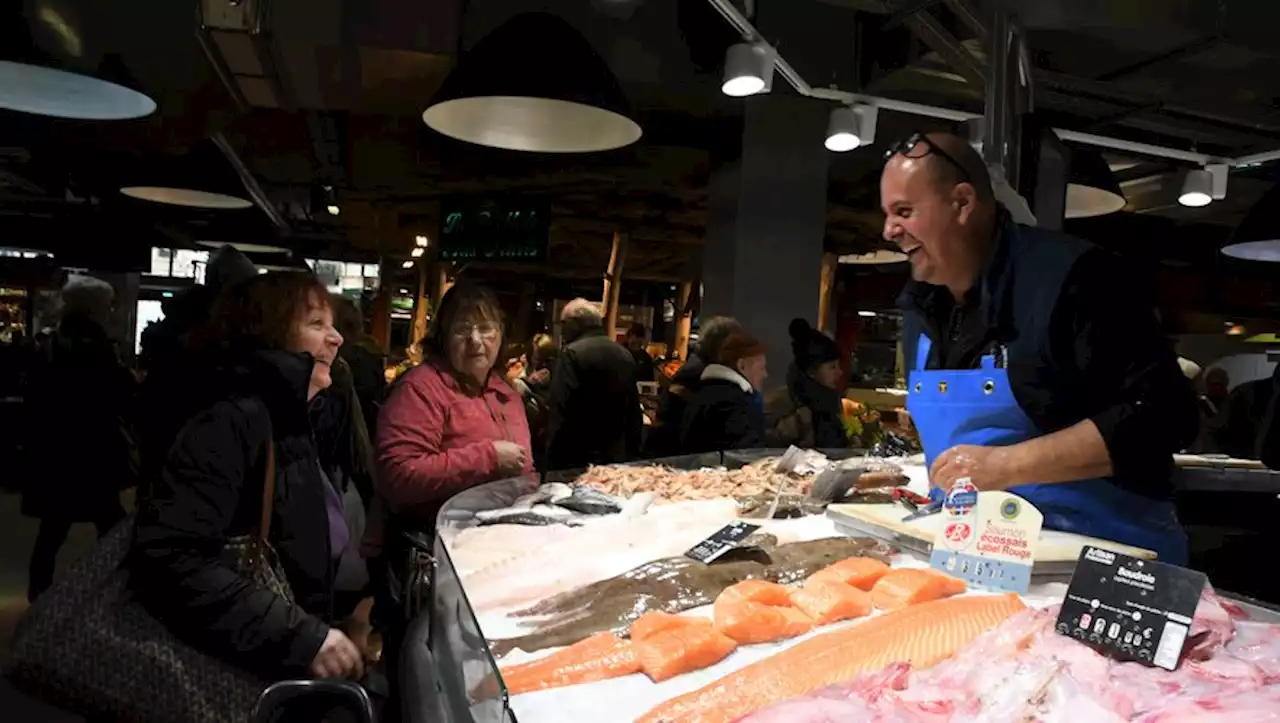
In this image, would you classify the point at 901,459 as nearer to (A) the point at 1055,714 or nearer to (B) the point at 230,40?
→ (A) the point at 1055,714

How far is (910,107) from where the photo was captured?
619cm

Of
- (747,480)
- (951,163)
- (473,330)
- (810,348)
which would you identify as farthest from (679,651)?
(810,348)

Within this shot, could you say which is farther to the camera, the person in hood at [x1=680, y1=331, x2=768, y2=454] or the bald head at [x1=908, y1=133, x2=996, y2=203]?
the person in hood at [x1=680, y1=331, x2=768, y2=454]

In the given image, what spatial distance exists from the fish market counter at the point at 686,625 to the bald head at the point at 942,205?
0.74 m

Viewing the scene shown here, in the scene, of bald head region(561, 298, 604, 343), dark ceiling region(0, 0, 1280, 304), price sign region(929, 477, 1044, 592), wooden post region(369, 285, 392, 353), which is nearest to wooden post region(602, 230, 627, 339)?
dark ceiling region(0, 0, 1280, 304)

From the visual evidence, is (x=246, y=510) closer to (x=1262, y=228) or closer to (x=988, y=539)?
(x=988, y=539)

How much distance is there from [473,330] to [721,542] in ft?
5.63

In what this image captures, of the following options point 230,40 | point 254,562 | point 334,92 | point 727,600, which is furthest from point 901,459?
point 334,92

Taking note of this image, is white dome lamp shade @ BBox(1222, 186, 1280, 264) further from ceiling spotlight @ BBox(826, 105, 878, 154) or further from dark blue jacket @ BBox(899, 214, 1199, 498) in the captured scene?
dark blue jacket @ BBox(899, 214, 1199, 498)

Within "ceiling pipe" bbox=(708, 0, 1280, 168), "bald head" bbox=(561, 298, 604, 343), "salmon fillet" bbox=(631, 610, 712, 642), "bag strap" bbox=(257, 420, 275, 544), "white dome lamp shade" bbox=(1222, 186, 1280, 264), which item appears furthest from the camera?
"bald head" bbox=(561, 298, 604, 343)

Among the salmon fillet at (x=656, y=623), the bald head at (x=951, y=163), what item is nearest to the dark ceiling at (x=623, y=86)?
the bald head at (x=951, y=163)

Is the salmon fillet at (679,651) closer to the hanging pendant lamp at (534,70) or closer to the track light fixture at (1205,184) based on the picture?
the hanging pendant lamp at (534,70)

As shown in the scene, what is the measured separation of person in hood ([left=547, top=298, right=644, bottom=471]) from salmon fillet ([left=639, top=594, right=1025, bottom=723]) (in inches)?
136

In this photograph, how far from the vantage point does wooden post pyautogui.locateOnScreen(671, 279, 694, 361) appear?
1280cm
